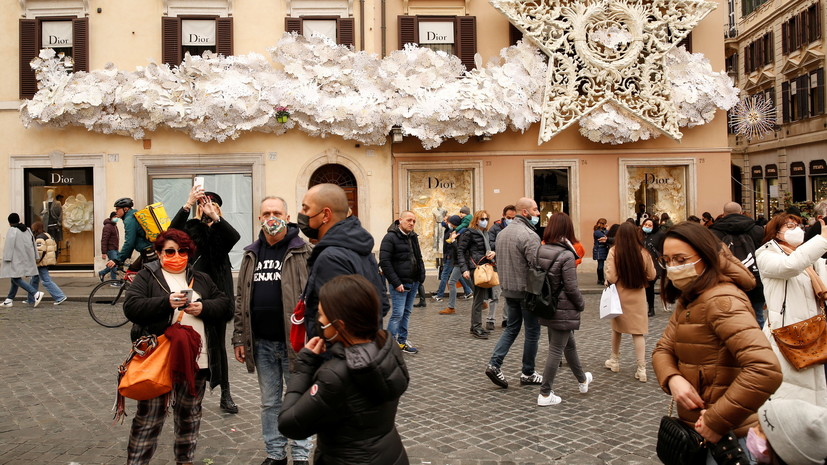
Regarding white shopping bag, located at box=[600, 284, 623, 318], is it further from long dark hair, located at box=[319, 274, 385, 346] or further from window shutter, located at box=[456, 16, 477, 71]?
window shutter, located at box=[456, 16, 477, 71]

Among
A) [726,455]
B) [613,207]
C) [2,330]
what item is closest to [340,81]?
[613,207]

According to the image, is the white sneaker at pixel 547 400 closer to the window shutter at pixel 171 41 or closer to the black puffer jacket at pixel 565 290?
the black puffer jacket at pixel 565 290

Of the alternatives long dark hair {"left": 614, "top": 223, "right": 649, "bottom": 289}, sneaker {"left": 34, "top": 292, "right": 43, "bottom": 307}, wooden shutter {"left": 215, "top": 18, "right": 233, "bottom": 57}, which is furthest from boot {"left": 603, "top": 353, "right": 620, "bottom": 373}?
wooden shutter {"left": 215, "top": 18, "right": 233, "bottom": 57}

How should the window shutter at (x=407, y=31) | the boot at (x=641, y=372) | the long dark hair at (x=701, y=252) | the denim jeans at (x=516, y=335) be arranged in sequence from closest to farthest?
the long dark hair at (x=701, y=252) < the denim jeans at (x=516, y=335) < the boot at (x=641, y=372) < the window shutter at (x=407, y=31)

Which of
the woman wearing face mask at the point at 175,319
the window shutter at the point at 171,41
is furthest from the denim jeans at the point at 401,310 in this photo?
the window shutter at the point at 171,41

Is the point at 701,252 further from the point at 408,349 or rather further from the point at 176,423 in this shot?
the point at 408,349

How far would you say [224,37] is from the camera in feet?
62.6

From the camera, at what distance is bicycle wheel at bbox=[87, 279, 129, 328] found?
38.5ft

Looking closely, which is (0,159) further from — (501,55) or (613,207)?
(613,207)

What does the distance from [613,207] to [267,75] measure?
33.3 ft

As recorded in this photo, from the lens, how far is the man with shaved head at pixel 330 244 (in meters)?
3.91

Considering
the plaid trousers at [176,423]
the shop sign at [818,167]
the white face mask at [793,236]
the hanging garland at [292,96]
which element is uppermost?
the hanging garland at [292,96]

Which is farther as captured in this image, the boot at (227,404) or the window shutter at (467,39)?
the window shutter at (467,39)

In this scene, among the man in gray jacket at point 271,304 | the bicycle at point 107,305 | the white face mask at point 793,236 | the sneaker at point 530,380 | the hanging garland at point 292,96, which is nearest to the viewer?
the man in gray jacket at point 271,304
